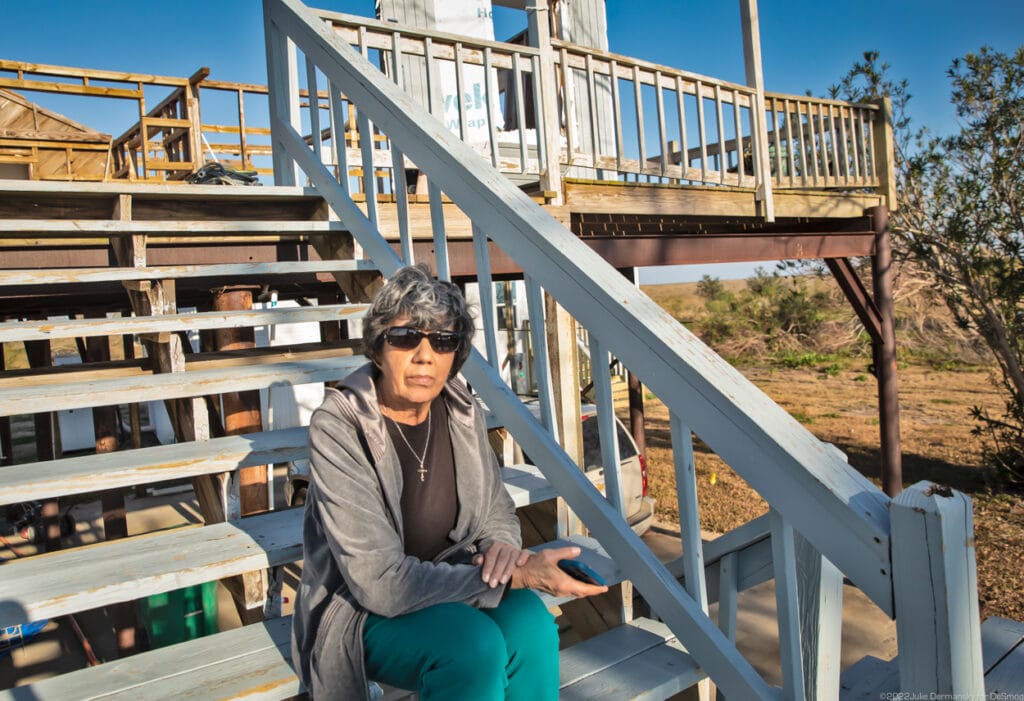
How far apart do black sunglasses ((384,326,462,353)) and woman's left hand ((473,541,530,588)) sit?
1.57 feet

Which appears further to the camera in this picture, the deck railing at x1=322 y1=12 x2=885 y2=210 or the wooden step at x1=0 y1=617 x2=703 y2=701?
the deck railing at x1=322 y1=12 x2=885 y2=210

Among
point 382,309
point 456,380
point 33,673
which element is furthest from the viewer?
point 33,673

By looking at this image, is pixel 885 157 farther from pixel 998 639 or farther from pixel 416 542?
pixel 416 542

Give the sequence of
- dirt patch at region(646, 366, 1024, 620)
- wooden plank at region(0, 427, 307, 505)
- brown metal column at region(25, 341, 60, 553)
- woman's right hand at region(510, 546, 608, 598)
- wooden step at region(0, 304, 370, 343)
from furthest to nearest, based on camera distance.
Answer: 1. dirt patch at region(646, 366, 1024, 620)
2. brown metal column at region(25, 341, 60, 553)
3. wooden step at region(0, 304, 370, 343)
4. wooden plank at region(0, 427, 307, 505)
5. woman's right hand at region(510, 546, 608, 598)

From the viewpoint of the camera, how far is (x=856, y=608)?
500cm

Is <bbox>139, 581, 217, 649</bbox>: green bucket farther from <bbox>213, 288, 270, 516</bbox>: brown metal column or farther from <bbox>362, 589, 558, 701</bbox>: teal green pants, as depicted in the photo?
<bbox>362, 589, 558, 701</bbox>: teal green pants

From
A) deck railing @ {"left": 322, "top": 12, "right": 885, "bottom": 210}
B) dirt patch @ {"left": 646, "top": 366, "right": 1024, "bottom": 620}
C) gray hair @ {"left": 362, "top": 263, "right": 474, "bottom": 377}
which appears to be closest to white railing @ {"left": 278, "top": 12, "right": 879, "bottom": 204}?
deck railing @ {"left": 322, "top": 12, "right": 885, "bottom": 210}

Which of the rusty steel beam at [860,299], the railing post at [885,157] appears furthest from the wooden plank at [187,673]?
the railing post at [885,157]

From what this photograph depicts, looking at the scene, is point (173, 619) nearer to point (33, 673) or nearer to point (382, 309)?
point (33, 673)

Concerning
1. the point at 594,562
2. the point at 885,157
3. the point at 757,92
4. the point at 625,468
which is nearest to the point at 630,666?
the point at 594,562

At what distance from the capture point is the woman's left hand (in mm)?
1592

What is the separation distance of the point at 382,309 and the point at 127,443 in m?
11.4

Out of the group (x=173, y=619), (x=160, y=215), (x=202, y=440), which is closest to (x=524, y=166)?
(x=160, y=215)

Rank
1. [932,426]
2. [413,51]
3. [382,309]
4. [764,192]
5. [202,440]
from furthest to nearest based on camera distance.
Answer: [932,426] < [764,192] < [413,51] < [202,440] < [382,309]
